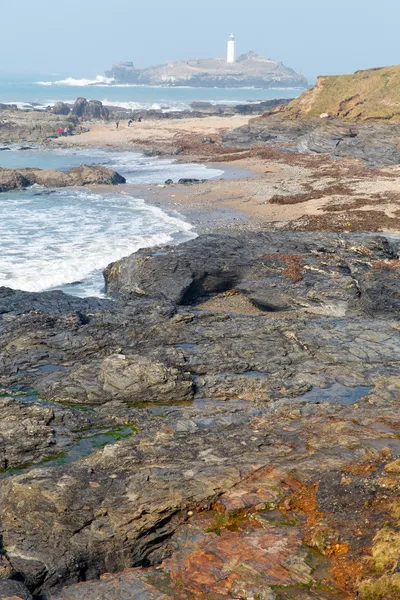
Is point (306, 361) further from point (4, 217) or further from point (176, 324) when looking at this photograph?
point (4, 217)

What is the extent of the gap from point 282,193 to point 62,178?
51.2 ft

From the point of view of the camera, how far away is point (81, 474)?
896 centimetres

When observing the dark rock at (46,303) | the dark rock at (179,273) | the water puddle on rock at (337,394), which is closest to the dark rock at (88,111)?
the dark rock at (179,273)

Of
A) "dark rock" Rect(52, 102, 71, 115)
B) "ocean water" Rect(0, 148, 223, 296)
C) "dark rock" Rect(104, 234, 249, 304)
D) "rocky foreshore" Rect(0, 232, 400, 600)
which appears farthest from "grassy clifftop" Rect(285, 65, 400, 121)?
"rocky foreshore" Rect(0, 232, 400, 600)

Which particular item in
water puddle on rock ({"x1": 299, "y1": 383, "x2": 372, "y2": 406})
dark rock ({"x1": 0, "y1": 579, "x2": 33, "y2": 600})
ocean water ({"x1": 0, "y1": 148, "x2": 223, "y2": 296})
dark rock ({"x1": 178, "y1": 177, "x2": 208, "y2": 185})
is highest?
dark rock ({"x1": 178, "y1": 177, "x2": 208, "y2": 185})

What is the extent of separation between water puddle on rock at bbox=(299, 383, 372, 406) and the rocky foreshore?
49 mm

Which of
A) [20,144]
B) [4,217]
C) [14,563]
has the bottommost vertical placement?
[14,563]

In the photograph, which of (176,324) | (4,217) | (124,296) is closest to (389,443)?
(176,324)

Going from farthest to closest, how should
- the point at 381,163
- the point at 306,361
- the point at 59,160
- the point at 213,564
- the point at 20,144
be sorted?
the point at 20,144 → the point at 59,160 → the point at 381,163 → the point at 306,361 → the point at 213,564

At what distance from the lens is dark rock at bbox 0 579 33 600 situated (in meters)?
6.93

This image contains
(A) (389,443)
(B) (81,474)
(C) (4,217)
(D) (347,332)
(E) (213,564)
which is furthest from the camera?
(C) (4,217)

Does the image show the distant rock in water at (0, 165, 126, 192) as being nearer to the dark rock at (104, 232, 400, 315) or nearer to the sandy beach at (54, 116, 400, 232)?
the sandy beach at (54, 116, 400, 232)

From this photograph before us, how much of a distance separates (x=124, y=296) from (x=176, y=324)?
4231 mm

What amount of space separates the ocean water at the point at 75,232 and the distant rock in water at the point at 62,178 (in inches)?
40.8
